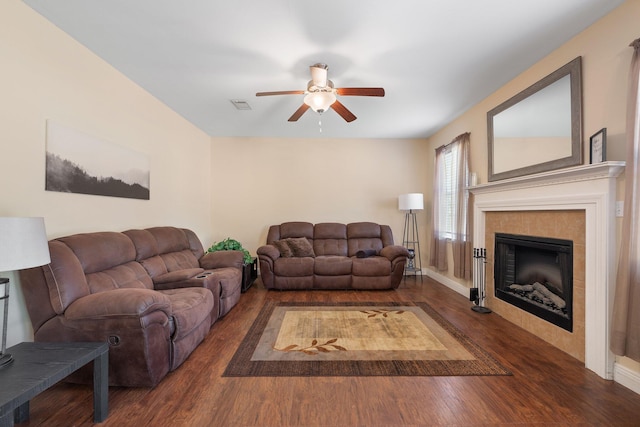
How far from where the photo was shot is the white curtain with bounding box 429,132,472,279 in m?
4.02

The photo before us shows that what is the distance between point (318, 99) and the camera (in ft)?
9.28

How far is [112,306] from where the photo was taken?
1.84 m

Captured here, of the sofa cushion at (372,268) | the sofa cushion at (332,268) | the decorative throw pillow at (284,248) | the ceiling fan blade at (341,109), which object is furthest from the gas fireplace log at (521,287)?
the decorative throw pillow at (284,248)

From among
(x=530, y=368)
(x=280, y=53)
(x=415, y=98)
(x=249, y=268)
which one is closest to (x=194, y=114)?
(x=280, y=53)

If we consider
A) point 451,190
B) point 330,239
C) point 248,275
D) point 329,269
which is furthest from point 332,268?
point 451,190

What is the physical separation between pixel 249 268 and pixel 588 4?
15.1ft

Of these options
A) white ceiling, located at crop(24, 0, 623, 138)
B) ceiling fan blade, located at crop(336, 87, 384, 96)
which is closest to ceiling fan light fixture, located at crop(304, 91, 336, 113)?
ceiling fan blade, located at crop(336, 87, 384, 96)

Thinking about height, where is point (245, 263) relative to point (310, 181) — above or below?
below

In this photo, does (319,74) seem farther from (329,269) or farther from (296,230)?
(296,230)

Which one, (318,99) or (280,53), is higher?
(280,53)

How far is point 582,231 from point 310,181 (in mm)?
4046

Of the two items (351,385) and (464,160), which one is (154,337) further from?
(464,160)

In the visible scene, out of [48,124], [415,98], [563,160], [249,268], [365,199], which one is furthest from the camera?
[365,199]

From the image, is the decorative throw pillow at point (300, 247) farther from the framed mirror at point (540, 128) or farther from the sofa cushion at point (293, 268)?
the framed mirror at point (540, 128)
